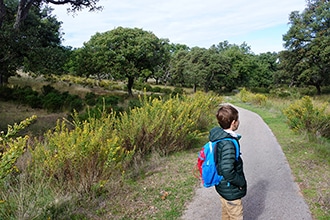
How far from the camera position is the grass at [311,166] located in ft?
12.1

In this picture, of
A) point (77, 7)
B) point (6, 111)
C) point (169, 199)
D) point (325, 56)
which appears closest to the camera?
point (169, 199)

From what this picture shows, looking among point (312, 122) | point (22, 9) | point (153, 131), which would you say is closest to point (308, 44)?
point (312, 122)

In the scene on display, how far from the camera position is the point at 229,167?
7.89 ft

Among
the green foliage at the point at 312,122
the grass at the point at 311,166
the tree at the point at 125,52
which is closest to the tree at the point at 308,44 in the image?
the tree at the point at 125,52

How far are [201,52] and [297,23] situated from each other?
49.6 feet

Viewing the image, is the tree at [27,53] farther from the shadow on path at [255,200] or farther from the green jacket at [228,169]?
the green jacket at [228,169]

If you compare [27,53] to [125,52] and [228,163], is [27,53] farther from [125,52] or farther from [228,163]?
[125,52]

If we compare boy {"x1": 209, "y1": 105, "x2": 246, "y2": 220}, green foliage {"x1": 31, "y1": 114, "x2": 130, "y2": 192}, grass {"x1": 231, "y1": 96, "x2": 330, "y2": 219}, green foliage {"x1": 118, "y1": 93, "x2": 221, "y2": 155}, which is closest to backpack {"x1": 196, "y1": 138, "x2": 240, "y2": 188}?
boy {"x1": 209, "y1": 105, "x2": 246, "y2": 220}

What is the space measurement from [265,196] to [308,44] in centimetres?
3047

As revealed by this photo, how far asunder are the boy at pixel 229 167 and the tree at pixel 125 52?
19.6 metres

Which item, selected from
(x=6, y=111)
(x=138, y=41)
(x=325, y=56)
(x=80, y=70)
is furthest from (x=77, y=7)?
(x=325, y=56)

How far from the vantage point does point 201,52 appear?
4206cm

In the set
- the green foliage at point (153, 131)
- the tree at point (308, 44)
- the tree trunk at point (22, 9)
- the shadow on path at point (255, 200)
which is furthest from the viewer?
the tree at point (308, 44)

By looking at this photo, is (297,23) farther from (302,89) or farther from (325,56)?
(302,89)
